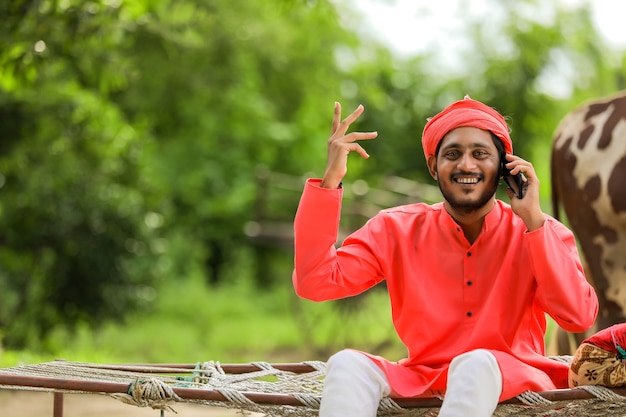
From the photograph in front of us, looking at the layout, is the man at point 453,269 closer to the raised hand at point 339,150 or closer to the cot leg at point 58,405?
the raised hand at point 339,150

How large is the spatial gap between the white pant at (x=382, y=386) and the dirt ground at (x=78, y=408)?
2.46m

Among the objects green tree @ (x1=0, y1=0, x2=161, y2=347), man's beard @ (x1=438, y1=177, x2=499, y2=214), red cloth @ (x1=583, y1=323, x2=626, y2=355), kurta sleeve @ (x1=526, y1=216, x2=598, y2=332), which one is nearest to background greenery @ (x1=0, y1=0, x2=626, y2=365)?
green tree @ (x1=0, y1=0, x2=161, y2=347)

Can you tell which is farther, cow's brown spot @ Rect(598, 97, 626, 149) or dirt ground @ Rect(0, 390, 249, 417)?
dirt ground @ Rect(0, 390, 249, 417)

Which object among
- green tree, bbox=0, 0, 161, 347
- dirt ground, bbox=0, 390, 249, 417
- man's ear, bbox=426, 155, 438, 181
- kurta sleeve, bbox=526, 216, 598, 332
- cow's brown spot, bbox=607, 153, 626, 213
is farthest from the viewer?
green tree, bbox=0, 0, 161, 347

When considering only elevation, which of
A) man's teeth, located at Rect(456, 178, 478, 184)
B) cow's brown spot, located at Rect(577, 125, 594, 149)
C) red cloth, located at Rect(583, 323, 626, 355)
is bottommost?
red cloth, located at Rect(583, 323, 626, 355)

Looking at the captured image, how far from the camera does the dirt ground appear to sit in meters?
5.39

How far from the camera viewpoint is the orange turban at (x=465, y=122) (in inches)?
114

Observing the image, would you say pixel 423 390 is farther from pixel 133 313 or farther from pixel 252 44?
pixel 252 44

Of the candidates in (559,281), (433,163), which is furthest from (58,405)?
(559,281)

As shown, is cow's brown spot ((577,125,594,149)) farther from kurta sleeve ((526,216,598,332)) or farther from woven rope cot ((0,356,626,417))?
kurta sleeve ((526,216,598,332))

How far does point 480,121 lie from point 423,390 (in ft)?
2.41

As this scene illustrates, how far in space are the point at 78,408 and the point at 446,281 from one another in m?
3.18

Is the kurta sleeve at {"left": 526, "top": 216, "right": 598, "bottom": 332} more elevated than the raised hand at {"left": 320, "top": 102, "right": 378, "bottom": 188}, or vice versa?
the raised hand at {"left": 320, "top": 102, "right": 378, "bottom": 188}

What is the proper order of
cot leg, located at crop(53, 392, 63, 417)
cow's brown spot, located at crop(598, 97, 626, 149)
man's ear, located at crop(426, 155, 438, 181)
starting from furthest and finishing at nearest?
cow's brown spot, located at crop(598, 97, 626, 149) → cot leg, located at crop(53, 392, 63, 417) → man's ear, located at crop(426, 155, 438, 181)
